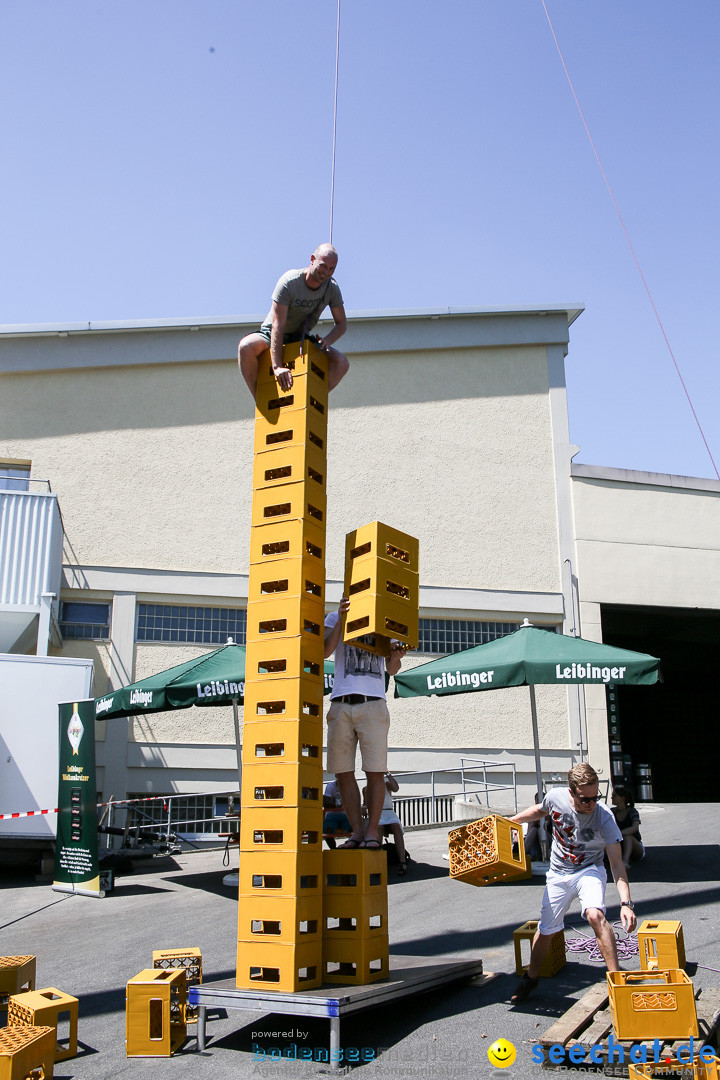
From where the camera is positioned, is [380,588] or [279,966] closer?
[279,966]

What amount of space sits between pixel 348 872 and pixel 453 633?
43.6 ft

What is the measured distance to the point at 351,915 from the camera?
5.96 m

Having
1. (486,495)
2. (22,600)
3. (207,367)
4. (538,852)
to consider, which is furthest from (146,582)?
(538,852)

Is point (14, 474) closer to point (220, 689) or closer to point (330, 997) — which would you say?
point (220, 689)

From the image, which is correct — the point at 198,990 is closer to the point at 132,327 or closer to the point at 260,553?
the point at 260,553

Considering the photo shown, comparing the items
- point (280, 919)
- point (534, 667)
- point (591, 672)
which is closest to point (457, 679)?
point (534, 667)

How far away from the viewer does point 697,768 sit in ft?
104

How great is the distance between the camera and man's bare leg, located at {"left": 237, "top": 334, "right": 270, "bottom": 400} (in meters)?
6.84

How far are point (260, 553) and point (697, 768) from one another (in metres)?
28.9

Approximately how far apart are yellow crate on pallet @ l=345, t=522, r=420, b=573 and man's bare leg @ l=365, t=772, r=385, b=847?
1.55 meters

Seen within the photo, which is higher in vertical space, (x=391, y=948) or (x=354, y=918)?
(x=354, y=918)

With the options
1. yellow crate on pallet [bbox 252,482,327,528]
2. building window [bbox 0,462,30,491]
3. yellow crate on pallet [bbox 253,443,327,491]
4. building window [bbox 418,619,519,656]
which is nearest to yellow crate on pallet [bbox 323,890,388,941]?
yellow crate on pallet [bbox 252,482,327,528]

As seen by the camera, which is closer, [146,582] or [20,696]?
[20,696]

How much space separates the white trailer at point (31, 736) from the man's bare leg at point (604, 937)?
9.40 m
